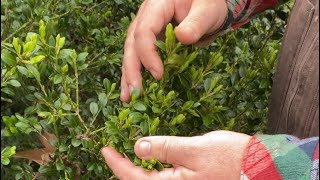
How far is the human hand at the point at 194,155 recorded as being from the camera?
1354 millimetres

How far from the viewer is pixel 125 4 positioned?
240 centimetres

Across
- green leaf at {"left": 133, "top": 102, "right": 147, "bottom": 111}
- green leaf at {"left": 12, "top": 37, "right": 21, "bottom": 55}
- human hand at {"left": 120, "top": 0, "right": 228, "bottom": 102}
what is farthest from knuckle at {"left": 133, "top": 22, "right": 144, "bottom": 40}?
green leaf at {"left": 12, "top": 37, "right": 21, "bottom": 55}

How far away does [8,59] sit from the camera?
156 cm

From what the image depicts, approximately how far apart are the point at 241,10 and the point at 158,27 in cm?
34

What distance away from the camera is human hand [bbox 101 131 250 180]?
1354 mm

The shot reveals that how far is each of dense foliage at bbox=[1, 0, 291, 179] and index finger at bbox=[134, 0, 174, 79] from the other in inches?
1.5

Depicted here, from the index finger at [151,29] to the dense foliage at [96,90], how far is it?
0.12ft

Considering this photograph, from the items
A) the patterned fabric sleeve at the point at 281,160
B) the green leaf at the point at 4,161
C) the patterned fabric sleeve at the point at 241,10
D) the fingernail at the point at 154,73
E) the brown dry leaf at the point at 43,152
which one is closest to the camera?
the patterned fabric sleeve at the point at 281,160

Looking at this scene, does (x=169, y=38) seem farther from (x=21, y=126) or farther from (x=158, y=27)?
(x=21, y=126)

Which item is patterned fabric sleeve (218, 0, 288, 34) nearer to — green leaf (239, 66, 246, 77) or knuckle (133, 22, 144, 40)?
green leaf (239, 66, 246, 77)

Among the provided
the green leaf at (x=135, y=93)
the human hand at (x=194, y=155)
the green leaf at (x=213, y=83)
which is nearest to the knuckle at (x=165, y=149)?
the human hand at (x=194, y=155)

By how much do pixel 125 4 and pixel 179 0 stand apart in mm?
659

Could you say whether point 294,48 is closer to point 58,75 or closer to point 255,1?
point 255,1

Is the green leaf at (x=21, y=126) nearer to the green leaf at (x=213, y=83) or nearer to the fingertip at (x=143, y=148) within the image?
the fingertip at (x=143, y=148)
